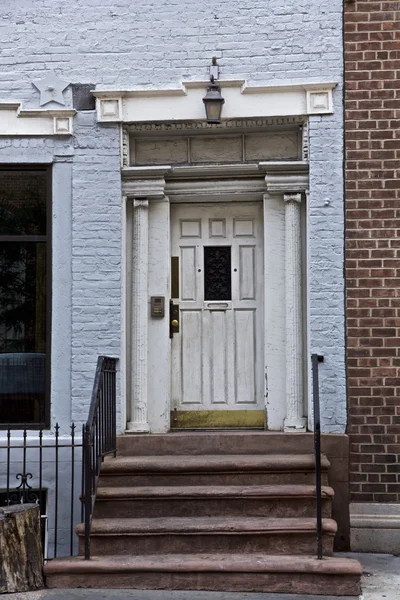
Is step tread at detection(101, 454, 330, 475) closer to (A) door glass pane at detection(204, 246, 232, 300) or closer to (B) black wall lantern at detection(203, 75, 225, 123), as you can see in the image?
(A) door glass pane at detection(204, 246, 232, 300)

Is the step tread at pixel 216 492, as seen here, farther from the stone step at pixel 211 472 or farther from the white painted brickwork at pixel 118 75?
the white painted brickwork at pixel 118 75

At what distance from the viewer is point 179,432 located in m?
8.20

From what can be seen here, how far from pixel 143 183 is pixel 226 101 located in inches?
40.6

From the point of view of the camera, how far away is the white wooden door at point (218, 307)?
329 inches

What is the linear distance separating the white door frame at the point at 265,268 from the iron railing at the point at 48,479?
24.9 inches

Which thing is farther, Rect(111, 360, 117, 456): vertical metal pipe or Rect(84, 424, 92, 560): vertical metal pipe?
Rect(111, 360, 117, 456): vertical metal pipe

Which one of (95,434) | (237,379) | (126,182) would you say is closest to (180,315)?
(237,379)

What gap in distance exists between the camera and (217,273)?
334 inches

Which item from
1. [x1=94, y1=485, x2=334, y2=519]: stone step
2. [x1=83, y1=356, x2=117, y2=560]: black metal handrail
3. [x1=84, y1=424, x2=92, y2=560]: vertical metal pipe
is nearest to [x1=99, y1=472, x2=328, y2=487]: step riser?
[x1=94, y1=485, x2=334, y2=519]: stone step

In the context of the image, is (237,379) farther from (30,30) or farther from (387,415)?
(30,30)

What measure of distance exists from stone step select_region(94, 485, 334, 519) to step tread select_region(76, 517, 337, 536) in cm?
13

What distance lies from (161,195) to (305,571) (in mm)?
3592

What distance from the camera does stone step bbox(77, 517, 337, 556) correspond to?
6.63 metres

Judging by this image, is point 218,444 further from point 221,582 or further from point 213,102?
point 213,102
